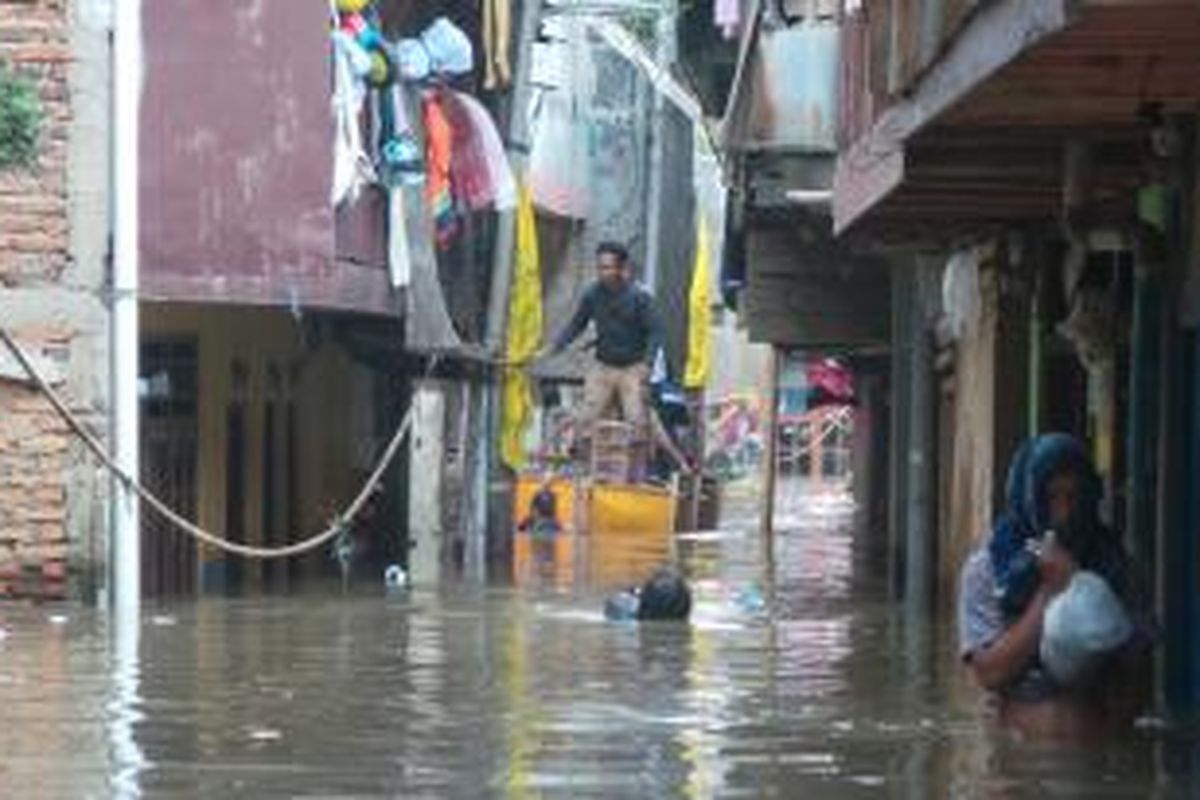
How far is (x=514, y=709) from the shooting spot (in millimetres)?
11273

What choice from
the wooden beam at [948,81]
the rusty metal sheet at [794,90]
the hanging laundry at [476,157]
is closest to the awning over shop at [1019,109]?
the wooden beam at [948,81]

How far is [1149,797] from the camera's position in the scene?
8578 mm

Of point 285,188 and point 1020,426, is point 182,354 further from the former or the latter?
point 1020,426

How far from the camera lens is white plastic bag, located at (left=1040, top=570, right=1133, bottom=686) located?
30.0 ft

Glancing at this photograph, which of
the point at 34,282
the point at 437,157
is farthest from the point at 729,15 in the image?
the point at 34,282

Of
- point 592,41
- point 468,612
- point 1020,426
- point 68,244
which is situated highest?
point 592,41

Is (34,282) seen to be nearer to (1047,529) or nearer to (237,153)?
(237,153)

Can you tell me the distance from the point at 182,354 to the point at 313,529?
318 centimetres

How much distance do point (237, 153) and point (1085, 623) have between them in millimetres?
10967

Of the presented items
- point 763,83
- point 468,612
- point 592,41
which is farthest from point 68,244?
point 592,41

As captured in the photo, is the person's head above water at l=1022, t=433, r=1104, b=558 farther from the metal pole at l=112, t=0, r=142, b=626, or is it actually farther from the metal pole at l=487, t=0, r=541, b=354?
the metal pole at l=487, t=0, r=541, b=354

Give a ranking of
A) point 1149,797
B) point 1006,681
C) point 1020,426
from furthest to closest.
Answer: point 1020,426
point 1006,681
point 1149,797

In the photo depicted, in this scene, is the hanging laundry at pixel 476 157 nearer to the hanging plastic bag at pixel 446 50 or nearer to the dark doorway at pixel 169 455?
the hanging plastic bag at pixel 446 50

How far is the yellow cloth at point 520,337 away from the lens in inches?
990
